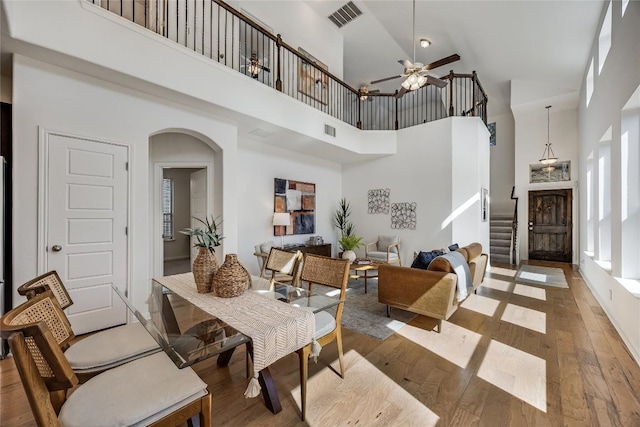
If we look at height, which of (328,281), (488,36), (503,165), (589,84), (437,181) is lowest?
(328,281)

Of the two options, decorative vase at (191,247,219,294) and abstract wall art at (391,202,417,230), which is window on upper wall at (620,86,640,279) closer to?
abstract wall art at (391,202,417,230)

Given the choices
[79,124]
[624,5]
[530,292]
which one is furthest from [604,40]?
[79,124]

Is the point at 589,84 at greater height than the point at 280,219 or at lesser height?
greater

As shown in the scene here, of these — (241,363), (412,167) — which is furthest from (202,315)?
(412,167)

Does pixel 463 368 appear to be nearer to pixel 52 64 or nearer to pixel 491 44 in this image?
pixel 52 64

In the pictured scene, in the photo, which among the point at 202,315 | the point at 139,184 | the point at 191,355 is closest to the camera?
the point at 191,355

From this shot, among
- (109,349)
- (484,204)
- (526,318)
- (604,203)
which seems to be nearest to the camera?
(109,349)

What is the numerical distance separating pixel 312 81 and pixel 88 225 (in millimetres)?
5124

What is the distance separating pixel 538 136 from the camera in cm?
783

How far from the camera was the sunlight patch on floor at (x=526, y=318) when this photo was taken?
10.3ft

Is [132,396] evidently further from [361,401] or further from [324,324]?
[361,401]

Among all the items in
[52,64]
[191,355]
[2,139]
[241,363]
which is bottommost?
[241,363]

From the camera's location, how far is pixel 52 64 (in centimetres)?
269

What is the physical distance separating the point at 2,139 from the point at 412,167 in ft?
20.9
